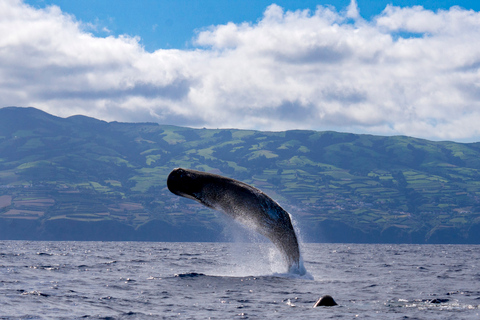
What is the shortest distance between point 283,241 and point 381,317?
305 inches

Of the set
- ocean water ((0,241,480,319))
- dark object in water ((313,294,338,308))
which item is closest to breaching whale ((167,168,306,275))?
ocean water ((0,241,480,319))

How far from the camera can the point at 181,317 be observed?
49.1ft

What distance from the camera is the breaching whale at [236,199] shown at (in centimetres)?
1984

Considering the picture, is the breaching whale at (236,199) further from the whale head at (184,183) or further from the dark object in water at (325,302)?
the dark object in water at (325,302)

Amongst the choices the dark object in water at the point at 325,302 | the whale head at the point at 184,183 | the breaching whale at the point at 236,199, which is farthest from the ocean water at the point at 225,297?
the whale head at the point at 184,183

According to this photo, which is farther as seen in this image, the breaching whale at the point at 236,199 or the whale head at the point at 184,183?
the breaching whale at the point at 236,199

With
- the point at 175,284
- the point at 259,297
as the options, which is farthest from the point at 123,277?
the point at 259,297

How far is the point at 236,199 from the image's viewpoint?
20641mm

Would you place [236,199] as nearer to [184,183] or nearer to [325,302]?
[184,183]

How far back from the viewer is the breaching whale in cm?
1984

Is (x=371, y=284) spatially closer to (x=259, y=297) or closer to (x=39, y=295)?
(x=259, y=297)

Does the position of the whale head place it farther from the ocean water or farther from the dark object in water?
the dark object in water

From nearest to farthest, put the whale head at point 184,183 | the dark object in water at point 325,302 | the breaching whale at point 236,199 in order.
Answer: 1. the dark object in water at point 325,302
2. the whale head at point 184,183
3. the breaching whale at point 236,199

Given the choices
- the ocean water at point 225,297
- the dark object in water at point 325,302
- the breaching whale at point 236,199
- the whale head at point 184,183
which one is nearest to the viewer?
the ocean water at point 225,297
